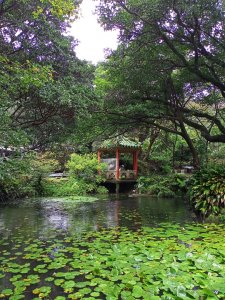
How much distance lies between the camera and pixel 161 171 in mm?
21906

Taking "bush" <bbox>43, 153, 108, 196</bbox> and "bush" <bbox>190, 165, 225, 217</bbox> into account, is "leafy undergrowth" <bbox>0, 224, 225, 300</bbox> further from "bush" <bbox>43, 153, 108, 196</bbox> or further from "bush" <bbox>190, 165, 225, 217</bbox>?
"bush" <bbox>43, 153, 108, 196</bbox>

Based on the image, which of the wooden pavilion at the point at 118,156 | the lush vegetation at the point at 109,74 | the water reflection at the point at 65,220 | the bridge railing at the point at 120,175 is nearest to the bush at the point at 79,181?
the bridge railing at the point at 120,175

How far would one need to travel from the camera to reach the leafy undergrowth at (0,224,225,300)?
3.55 metres

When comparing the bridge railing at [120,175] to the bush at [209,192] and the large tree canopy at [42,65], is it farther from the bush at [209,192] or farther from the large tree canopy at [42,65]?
the large tree canopy at [42,65]

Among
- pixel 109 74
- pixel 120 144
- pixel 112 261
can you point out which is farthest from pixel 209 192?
pixel 120 144

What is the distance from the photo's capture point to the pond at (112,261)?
3.59 metres

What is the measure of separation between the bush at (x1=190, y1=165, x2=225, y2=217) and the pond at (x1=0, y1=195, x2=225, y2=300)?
0.89 m

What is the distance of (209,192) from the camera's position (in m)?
8.71

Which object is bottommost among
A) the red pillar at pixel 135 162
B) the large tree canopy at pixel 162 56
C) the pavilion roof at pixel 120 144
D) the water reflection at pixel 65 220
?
the water reflection at pixel 65 220

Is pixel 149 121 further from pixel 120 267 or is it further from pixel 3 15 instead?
pixel 120 267

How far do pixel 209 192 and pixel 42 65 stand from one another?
576 centimetres

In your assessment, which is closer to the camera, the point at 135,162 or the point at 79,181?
the point at 79,181

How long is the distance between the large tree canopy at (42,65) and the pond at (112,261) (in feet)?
8.37

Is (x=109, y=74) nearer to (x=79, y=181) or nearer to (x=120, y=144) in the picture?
(x=79, y=181)
